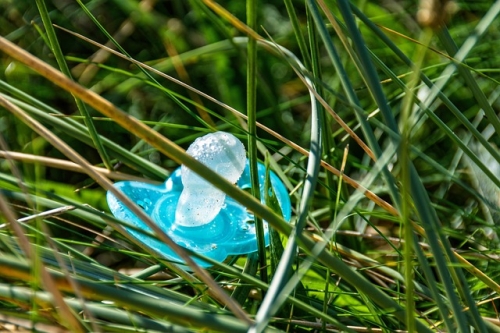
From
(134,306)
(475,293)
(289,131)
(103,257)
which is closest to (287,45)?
(289,131)

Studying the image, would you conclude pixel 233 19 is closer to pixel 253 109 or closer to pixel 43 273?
pixel 253 109

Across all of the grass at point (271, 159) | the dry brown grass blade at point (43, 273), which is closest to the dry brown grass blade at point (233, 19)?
the grass at point (271, 159)

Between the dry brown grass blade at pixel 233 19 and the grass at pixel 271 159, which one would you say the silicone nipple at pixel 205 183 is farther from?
the dry brown grass blade at pixel 233 19

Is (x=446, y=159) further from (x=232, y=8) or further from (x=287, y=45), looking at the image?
(x=232, y=8)

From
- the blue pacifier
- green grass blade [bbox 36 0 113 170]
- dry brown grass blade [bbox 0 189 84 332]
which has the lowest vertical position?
dry brown grass blade [bbox 0 189 84 332]

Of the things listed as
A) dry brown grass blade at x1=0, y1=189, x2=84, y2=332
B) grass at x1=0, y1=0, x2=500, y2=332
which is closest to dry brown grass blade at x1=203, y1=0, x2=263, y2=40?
grass at x1=0, y1=0, x2=500, y2=332

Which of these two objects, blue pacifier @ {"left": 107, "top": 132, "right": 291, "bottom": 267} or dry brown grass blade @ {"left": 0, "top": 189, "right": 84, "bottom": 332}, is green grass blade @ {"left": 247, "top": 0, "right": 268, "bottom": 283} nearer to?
blue pacifier @ {"left": 107, "top": 132, "right": 291, "bottom": 267}

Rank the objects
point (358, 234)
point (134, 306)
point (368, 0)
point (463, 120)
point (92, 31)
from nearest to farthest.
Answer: point (134, 306) < point (463, 120) < point (358, 234) < point (368, 0) < point (92, 31)
